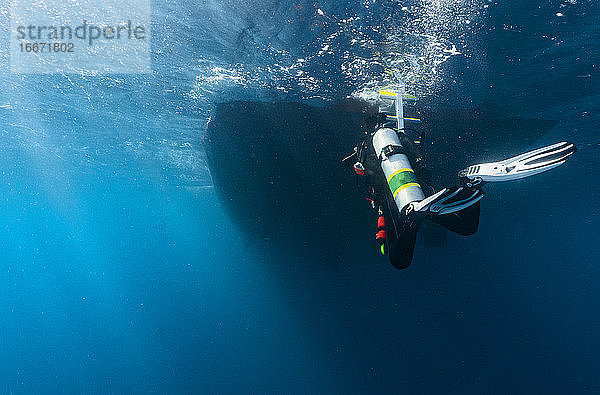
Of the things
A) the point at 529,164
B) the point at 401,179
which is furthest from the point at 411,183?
the point at 529,164

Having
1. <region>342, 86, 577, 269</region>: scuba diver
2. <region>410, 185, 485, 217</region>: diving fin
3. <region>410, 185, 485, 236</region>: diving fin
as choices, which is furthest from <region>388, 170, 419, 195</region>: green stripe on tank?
<region>410, 185, 485, 217</region>: diving fin

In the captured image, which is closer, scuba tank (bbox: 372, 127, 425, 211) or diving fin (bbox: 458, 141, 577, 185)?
diving fin (bbox: 458, 141, 577, 185)

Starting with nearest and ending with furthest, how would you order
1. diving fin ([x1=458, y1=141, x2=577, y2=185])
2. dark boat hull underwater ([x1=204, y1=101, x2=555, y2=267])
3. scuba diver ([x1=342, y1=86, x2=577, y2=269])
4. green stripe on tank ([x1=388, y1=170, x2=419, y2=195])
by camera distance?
1. diving fin ([x1=458, y1=141, x2=577, y2=185])
2. scuba diver ([x1=342, y1=86, x2=577, y2=269])
3. green stripe on tank ([x1=388, y1=170, x2=419, y2=195])
4. dark boat hull underwater ([x1=204, y1=101, x2=555, y2=267])

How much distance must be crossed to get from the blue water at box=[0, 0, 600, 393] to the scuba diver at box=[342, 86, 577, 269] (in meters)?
2.83

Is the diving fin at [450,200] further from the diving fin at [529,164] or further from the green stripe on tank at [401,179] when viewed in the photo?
the green stripe on tank at [401,179]

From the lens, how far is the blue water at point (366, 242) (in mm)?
6875

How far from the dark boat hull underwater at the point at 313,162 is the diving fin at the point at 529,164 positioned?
698 centimetres

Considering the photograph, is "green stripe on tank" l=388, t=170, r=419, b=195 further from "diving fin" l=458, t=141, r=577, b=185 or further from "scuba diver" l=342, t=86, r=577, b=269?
"diving fin" l=458, t=141, r=577, b=185

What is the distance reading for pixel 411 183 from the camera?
4.37 m

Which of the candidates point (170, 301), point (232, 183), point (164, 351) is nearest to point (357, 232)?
point (232, 183)

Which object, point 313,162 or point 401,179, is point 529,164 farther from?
point 313,162

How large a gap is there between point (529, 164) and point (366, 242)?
12.2 metres

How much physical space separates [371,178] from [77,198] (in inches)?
1397

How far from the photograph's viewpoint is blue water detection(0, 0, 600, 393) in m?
6.88
